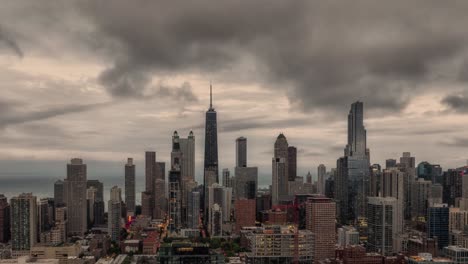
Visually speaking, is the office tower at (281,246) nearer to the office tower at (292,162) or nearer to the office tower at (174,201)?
the office tower at (174,201)

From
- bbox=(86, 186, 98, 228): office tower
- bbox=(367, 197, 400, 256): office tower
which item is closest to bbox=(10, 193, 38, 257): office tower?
bbox=(86, 186, 98, 228): office tower

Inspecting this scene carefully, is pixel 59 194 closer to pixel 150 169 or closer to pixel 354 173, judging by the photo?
pixel 150 169

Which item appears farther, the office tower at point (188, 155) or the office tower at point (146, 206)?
the office tower at point (188, 155)

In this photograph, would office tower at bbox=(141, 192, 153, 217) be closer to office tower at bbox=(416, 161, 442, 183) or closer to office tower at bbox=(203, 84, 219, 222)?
office tower at bbox=(203, 84, 219, 222)

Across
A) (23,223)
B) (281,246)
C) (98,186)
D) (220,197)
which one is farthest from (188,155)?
(281,246)

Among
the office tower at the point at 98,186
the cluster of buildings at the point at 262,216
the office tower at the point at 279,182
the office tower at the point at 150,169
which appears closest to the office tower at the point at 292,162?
the cluster of buildings at the point at 262,216

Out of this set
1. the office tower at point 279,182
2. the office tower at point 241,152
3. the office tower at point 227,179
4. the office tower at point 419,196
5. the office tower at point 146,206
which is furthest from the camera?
the office tower at point 241,152

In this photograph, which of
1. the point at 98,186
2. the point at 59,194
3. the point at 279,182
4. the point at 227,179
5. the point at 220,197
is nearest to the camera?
the point at 59,194
